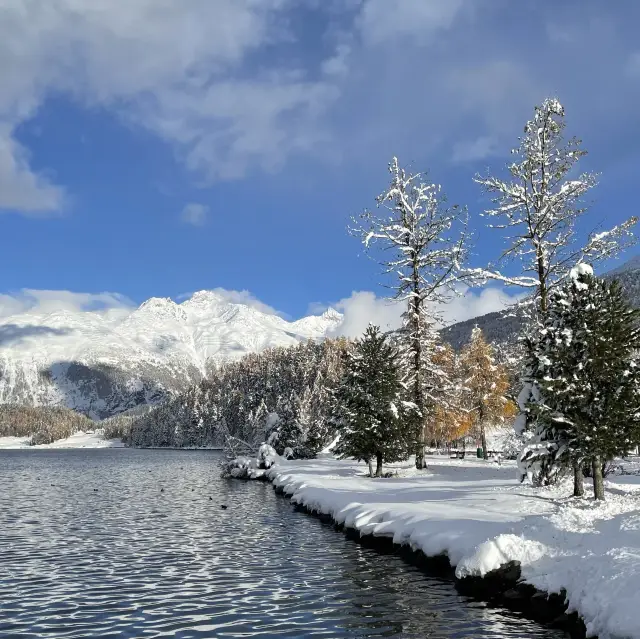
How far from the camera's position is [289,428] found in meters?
75.6

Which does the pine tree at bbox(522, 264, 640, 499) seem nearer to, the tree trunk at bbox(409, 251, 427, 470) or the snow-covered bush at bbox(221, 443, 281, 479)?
the tree trunk at bbox(409, 251, 427, 470)

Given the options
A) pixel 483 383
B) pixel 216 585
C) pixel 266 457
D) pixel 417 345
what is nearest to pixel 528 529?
pixel 216 585

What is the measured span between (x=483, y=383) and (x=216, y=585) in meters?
52.8

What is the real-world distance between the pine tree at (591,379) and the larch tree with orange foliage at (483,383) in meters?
42.1

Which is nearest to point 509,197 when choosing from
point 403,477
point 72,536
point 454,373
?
point 403,477

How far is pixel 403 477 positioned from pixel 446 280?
40.3 ft

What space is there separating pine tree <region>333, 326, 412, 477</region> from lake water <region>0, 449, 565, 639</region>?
956 cm

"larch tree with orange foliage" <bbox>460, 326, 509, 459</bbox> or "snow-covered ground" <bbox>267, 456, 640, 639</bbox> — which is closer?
"snow-covered ground" <bbox>267, 456, 640, 639</bbox>

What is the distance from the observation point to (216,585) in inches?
637

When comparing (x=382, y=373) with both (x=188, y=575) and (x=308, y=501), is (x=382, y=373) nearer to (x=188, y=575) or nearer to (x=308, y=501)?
(x=308, y=501)

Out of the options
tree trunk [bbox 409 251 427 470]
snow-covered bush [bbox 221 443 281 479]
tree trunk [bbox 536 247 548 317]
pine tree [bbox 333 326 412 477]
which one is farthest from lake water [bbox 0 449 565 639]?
snow-covered bush [bbox 221 443 281 479]

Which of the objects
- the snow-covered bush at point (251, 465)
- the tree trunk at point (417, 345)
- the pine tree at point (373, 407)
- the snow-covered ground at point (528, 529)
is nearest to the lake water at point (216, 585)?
the snow-covered ground at point (528, 529)

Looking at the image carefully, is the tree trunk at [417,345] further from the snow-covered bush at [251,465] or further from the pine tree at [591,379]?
the snow-covered bush at [251,465]

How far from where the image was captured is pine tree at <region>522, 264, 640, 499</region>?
2064 centimetres
